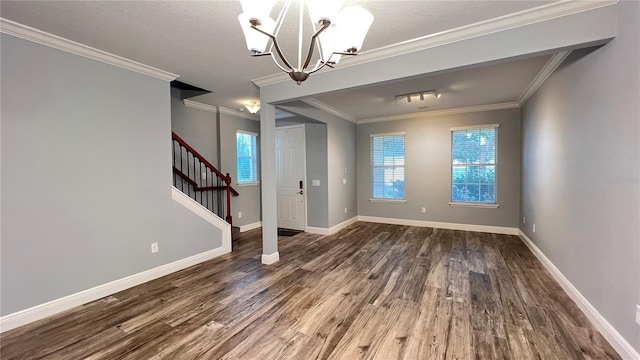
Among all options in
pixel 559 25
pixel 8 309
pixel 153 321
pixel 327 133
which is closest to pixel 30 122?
pixel 8 309

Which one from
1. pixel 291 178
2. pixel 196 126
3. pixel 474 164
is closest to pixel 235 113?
pixel 196 126

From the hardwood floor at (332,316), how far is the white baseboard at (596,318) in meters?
0.06

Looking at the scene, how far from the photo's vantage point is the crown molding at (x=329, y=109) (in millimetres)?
4496

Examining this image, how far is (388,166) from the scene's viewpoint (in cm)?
629

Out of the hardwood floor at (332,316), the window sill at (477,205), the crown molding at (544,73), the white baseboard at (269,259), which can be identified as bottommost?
the hardwood floor at (332,316)

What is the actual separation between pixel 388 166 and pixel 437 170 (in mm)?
1084

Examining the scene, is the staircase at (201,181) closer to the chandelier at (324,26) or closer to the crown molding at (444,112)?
the chandelier at (324,26)

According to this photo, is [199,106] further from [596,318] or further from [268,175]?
[596,318]

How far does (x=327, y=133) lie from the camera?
5293mm

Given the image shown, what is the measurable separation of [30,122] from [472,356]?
4.05 meters

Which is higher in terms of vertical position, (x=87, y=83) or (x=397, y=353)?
(x=87, y=83)

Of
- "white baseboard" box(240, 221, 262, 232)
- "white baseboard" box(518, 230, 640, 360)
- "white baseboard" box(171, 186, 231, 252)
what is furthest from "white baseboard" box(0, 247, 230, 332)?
"white baseboard" box(518, 230, 640, 360)

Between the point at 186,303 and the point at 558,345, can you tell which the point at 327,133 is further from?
the point at 558,345

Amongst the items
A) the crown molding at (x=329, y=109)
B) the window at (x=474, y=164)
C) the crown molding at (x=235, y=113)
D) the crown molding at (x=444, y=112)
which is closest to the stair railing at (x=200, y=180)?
the crown molding at (x=235, y=113)
